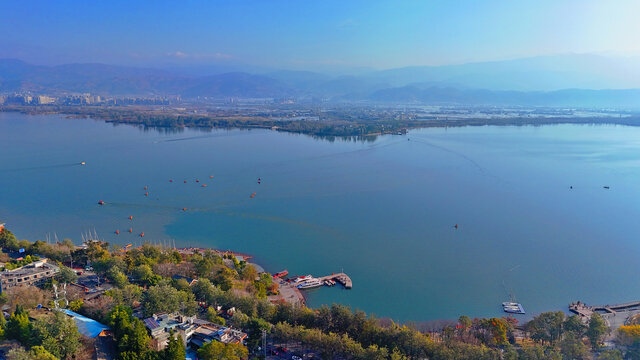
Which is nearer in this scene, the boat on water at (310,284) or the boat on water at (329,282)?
the boat on water at (310,284)

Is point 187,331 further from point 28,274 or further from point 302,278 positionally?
point 28,274

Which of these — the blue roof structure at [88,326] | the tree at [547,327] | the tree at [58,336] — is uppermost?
the tree at [58,336]

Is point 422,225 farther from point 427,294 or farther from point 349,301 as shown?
point 349,301

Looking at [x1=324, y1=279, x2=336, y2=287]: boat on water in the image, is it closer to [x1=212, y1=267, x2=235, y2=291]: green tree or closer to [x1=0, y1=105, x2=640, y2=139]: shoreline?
[x1=212, y1=267, x2=235, y2=291]: green tree

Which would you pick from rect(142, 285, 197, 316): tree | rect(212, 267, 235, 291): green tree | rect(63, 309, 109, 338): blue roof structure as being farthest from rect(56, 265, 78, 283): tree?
rect(212, 267, 235, 291): green tree

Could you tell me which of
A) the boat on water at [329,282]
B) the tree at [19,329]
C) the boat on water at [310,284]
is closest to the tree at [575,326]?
the boat on water at [329,282]

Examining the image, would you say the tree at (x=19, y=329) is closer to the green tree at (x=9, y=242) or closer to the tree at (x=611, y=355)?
the green tree at (x=9, y=242)
